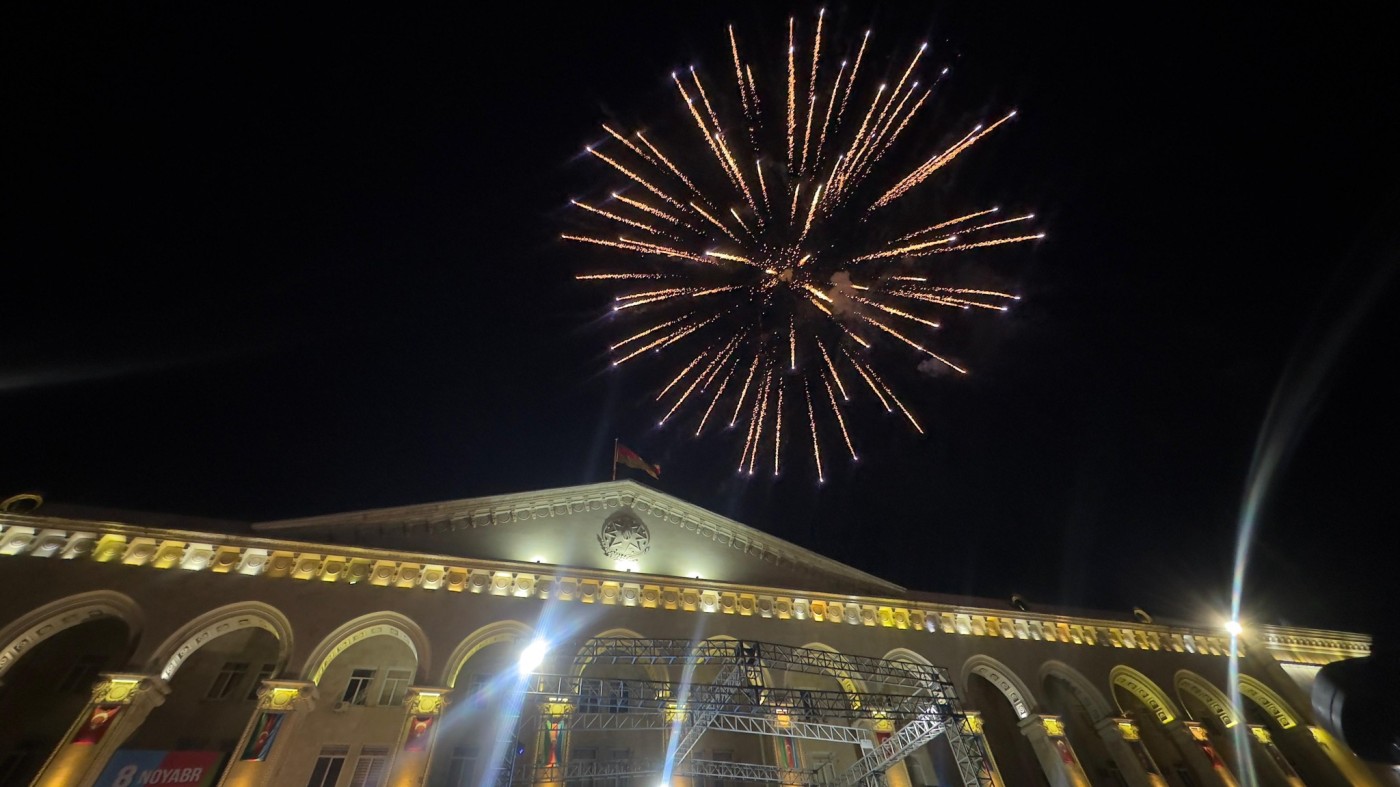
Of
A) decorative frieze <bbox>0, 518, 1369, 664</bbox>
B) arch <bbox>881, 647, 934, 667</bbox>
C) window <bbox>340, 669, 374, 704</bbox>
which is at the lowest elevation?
window <bbox>340, 669, 374, 704</bbox>

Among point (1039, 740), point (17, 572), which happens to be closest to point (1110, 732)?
point (1039, 740)

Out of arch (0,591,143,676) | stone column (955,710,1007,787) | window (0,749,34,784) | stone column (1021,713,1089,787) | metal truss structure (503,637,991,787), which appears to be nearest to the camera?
metal truss structure (503,637,991,787)

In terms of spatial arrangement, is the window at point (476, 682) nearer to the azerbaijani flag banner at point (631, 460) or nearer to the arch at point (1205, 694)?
the azerbaijani flag banner at point (631, 460)

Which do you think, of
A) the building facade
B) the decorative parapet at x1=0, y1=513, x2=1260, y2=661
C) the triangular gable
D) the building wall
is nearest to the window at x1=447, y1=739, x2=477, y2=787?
the building facade

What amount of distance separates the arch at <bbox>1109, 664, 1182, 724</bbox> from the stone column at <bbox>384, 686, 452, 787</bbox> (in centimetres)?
2416

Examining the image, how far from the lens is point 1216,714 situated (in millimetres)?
24578

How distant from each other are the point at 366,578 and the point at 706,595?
1130 centimetres

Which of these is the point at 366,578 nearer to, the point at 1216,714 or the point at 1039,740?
the point at 1039,740

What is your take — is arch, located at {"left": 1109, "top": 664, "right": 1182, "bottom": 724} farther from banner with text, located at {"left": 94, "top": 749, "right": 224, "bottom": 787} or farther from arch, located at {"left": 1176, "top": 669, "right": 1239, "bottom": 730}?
banner with text, located at {"left": 94, "top": 749, "right": 224, "bottom": 787}

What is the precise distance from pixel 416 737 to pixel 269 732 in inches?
143

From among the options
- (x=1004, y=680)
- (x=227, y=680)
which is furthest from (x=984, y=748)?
(x=227, y=680)

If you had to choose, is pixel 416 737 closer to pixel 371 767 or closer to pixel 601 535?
pixel 371 767

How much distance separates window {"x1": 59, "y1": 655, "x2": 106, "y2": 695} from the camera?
→ 1770 centimetres

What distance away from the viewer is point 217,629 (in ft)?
57.5
